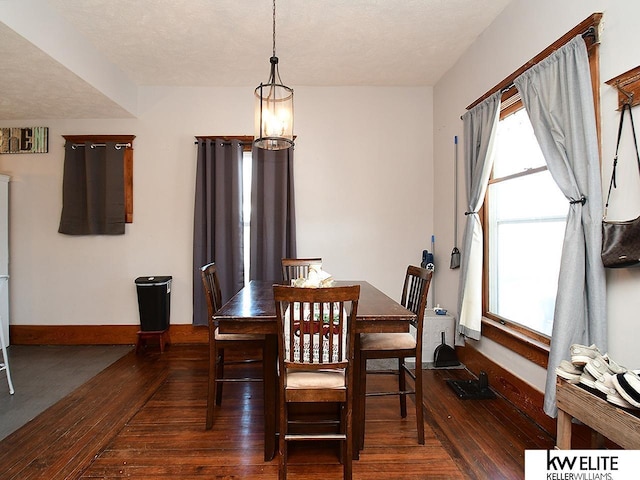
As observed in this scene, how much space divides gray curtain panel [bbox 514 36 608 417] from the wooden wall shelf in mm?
118

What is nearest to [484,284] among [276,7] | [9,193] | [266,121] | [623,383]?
[623,383]

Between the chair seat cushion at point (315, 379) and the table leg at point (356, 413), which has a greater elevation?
the chair seat cushion at point (315, 379)

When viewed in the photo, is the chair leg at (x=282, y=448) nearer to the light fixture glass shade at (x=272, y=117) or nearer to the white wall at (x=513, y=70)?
the light fixture glass shade at (x=272, y=117)

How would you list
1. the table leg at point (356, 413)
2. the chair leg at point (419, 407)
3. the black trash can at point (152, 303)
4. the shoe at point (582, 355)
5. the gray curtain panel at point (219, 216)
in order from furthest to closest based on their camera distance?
the gray curtain panel at point (219, 216)
the black trash can at point (152, 303)
the chair leg at point (419, 407)
the table leg at point (356, 413)
the shoe at point (582, 355)

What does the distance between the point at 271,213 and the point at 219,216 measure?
0.58m

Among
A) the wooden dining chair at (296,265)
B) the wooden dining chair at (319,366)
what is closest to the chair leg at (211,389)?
the wooden dining chair at (319,366)

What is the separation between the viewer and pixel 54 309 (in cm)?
→ 404

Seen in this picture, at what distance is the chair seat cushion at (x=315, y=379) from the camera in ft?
5.71

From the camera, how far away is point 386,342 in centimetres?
221

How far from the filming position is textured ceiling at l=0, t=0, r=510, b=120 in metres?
2.60

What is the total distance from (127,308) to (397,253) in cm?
321

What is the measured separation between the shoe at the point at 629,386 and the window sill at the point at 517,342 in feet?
2.97

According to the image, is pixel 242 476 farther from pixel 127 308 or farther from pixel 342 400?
pixel 127 308

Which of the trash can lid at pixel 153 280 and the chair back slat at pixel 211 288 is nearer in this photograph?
the chair back slat at pixel 211 288
